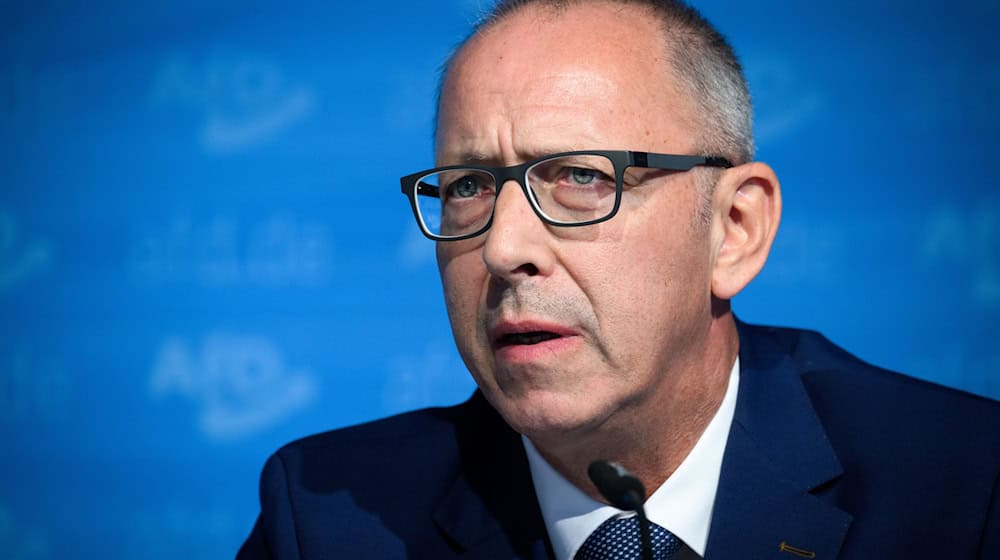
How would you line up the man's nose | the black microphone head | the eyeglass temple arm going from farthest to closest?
the eyeglass temple arm, the man's nose, the black microphone head

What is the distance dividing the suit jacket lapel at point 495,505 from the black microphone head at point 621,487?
0.61 metres

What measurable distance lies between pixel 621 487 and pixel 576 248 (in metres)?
0.45

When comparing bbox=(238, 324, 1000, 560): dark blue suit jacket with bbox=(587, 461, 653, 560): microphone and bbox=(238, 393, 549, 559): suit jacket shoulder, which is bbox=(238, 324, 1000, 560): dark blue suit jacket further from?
bbox=(587, 461, 653, 560): microphone

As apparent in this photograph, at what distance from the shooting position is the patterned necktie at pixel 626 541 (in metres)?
1.74

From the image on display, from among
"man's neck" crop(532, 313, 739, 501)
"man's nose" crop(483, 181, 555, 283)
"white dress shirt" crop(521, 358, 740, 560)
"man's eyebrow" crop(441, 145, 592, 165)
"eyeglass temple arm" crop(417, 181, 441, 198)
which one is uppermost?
"eyeglass temple arm" crop(417, 181, 441, 198)

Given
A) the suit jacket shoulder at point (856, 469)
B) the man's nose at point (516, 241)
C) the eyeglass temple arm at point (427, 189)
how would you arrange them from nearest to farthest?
the man's nose at point (516, 241) < the suit jacket shoulder at point (856, 469) < the eyeglass temple arm at point (427, 189)

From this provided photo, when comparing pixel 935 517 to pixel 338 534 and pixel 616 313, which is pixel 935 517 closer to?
pixel 616 313

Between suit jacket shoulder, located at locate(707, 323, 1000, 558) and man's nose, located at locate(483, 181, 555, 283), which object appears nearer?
man's nose, located at locate(483, 181, 555, 283)

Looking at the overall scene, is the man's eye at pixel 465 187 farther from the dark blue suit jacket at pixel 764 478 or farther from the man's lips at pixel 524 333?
the dark blue suit jacket at pixel 764 478

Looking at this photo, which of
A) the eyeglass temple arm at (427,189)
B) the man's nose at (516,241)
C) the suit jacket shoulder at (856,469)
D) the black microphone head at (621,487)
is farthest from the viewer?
the eyeglass temple arm at (427,189)

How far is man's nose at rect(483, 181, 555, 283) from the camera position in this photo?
156 centimetres

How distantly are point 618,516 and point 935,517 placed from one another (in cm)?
57

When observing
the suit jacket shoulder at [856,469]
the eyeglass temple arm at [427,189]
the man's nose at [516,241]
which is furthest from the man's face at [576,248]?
the suit jacket shoulder at [856,469]

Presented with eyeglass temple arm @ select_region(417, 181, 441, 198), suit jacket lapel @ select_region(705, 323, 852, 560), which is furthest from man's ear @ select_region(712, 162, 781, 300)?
eyeglass temple arm @ select_region(417, 181, 441, 198)
